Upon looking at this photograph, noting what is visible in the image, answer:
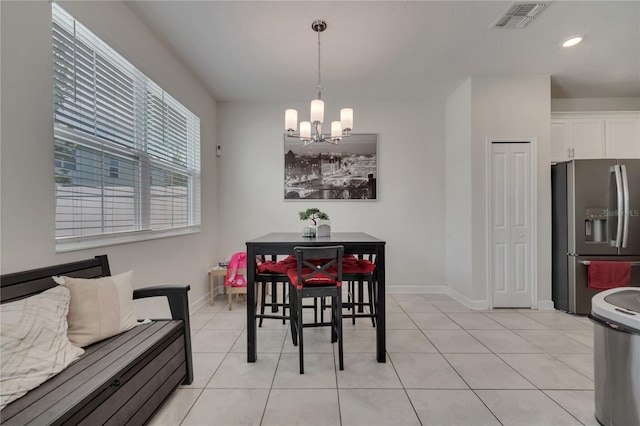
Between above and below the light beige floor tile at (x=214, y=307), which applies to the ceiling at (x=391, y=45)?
above

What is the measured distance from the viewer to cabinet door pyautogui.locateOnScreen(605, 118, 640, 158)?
3.69 m

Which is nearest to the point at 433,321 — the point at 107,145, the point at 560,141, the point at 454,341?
the point at 454,341

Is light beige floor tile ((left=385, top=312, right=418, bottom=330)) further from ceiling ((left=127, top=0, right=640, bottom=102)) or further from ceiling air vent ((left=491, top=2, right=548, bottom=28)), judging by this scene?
ceiling air vent ((left=491, top=2, right=548, bottom=28))

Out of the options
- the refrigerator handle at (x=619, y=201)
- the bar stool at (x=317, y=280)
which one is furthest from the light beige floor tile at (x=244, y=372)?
the refrigerator handle at (x=619, y=201)

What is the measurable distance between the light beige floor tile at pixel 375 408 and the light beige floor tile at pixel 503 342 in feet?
4.02

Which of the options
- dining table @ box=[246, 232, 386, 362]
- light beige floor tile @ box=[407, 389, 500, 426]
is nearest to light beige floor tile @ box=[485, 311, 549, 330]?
light beige floor tile @ box=[407, 389, 500, 426]

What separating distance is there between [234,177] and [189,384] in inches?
118

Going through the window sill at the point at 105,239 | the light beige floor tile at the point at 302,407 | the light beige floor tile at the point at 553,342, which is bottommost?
the light beige floor tile at the point at 553,342

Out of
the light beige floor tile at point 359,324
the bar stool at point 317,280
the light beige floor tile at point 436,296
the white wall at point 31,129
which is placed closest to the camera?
the white wall at point 31,129

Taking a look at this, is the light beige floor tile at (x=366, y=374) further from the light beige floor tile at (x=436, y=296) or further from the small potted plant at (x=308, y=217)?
the light beige floor tile at (x=436, y=296)

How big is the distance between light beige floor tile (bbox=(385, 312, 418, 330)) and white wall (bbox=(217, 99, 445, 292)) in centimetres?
100

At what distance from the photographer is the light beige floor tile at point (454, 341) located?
A: 248cm

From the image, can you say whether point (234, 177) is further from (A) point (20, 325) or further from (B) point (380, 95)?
(A) point (20, 325)

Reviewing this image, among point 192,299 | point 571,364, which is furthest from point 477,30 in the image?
point 192,299
